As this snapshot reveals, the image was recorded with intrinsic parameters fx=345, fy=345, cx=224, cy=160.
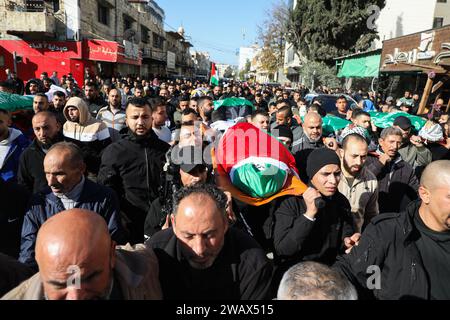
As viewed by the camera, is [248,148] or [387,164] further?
[387,164]

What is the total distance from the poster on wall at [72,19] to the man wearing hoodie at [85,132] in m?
16.9

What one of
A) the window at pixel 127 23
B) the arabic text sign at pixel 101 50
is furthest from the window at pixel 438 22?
the window at pixel 127 23

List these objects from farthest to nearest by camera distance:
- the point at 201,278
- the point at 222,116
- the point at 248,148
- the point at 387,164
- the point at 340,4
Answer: the point at 340,4, the point at 222,116, the point at 387,164, the point at 248,148, the point at 201,278

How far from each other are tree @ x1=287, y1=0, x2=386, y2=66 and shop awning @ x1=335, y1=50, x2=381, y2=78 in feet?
14.7

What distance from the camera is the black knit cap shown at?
2.66 m

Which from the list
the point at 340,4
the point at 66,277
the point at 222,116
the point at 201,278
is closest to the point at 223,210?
the point at 201,278

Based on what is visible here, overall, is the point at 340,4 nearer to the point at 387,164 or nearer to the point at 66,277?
the point at 387,164

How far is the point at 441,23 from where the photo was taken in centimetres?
2675

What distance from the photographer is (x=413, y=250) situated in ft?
6.44

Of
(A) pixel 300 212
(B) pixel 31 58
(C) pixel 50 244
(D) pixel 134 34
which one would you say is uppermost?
(D) pixel 134 34

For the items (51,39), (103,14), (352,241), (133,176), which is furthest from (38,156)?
(103,14)

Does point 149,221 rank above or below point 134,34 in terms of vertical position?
below
